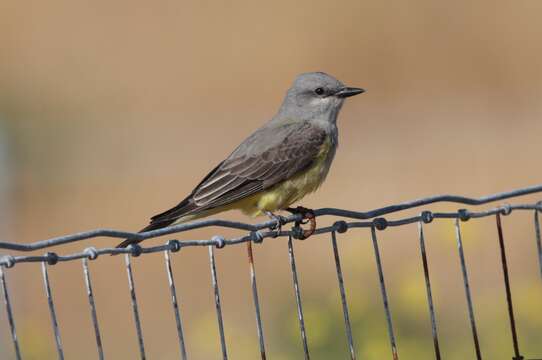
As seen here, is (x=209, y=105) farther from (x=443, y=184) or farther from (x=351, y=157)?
(x=443, y=184)

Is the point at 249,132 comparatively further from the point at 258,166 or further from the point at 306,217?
the point at 306,217

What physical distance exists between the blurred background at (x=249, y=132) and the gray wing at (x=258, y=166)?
0.76 m

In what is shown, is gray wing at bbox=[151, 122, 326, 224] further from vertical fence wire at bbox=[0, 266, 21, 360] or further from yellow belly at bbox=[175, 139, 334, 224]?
vertical fence wire at bbox=[0, 266, 21, 360]

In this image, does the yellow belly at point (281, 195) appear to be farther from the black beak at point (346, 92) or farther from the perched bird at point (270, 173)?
the black beak at point (346, 92)

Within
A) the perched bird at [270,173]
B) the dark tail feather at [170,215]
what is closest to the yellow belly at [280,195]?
the perched bird at [270,173]

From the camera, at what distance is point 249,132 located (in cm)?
1118

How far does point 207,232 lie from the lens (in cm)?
858

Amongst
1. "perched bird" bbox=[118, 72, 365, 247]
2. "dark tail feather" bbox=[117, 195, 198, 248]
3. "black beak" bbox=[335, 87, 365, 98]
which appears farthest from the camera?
"black beak" bbox=[335, 87, 365, 98]

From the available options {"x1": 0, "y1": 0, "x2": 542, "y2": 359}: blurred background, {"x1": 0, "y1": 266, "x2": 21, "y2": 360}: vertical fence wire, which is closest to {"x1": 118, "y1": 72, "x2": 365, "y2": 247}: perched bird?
{"x1": 0, "y1": 0, "x2": 542, "y2": 359}: blurred background

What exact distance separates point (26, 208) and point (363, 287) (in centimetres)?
519

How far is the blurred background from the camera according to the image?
5.47 metres

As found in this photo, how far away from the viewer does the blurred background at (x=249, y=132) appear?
215 inches

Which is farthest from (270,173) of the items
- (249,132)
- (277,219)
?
(249,132)

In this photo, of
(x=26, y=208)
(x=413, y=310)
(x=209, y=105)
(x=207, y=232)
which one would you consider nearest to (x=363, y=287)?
(x=413, y=310)
